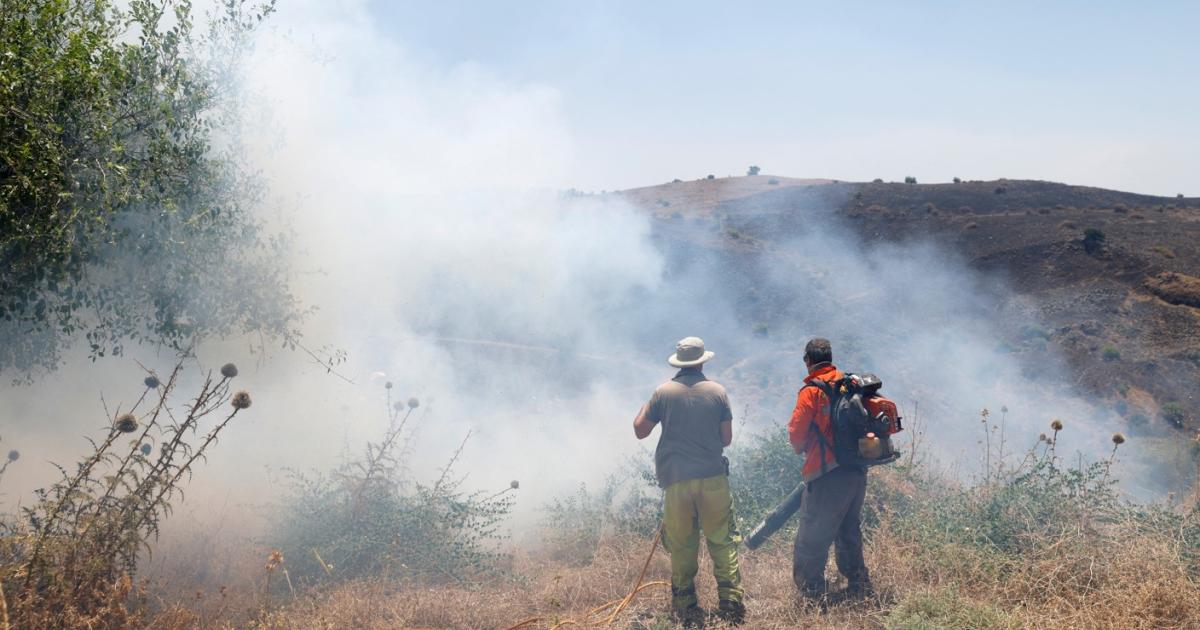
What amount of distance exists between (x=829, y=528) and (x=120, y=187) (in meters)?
5.17

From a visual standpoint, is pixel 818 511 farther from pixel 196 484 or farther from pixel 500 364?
pixel 500 364

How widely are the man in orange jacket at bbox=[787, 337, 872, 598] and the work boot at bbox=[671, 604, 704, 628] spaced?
2.30ft

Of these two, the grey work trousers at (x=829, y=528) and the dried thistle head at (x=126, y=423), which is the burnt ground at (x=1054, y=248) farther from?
the dried thistle head at (x=126, y=423)

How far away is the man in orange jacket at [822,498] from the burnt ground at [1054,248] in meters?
12.5

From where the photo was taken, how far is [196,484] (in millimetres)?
8812

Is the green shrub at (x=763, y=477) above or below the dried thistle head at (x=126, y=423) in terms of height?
below

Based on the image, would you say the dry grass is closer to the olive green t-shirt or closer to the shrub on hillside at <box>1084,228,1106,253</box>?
the olive green t-shirt

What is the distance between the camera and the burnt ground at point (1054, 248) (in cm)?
1606

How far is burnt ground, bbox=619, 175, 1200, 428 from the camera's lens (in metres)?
16.1

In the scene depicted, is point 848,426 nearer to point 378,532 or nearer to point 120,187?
point 378,532

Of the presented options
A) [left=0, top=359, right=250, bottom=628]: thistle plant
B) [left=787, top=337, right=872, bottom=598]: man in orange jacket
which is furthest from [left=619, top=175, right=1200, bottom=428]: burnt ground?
[left=0, top=359, right=250, bottom=628]: thistle plant

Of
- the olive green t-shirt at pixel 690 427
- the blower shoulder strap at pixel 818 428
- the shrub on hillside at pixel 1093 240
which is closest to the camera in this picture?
the blower shoulder strap at pixel 818 428

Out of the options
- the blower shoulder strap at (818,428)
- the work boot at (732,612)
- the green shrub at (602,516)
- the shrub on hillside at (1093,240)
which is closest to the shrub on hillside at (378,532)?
the green shrub at (602,516)

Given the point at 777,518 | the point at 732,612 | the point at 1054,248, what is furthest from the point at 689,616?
the point at 1054,248
